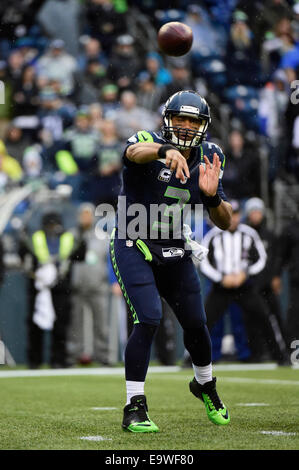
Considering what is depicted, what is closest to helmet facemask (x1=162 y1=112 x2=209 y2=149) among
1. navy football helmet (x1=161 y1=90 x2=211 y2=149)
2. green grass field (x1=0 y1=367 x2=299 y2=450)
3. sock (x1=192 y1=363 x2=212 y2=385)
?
navy football helmet (x1=161 y1=90 x2=211 y2=149)

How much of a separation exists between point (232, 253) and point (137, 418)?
18.1ft

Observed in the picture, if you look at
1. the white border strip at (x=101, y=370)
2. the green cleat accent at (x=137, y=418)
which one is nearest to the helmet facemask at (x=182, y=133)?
the green cleat accent at (x=137, y=418)

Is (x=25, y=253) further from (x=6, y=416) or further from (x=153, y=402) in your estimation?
(x=6, y=416)

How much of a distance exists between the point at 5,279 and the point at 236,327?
105 inches

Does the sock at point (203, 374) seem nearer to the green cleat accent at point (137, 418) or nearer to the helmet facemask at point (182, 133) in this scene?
the green cleat accent at point (137, 418)

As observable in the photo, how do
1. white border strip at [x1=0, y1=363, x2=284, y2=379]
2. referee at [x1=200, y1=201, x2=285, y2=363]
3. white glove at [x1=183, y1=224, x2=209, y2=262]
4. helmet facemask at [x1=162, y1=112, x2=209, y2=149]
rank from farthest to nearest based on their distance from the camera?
referee at [x1=200, y1=201, x2=285, y2=363], white border strip at [x1=0, y1=363, x2=284, y2=379], white glove at [x1=183, y1=224, x2=209, y2=262], helmet facemask at [x1=162, y1=112, x2=209, y2=149]

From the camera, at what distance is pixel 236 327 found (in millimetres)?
10602

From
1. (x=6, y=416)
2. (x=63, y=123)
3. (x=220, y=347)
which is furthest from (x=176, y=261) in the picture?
(x=63, y=123)

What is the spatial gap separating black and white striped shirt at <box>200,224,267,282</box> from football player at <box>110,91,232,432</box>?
495cm

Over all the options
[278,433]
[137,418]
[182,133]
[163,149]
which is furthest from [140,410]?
[182,133]

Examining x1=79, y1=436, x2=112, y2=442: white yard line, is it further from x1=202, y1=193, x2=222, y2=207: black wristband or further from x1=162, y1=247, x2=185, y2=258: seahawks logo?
x1=202, y1=193, x2=222, y2=207: black wristband

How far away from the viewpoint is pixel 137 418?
484cm

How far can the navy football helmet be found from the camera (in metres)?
4.99

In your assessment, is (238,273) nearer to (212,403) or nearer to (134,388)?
(212,403)
